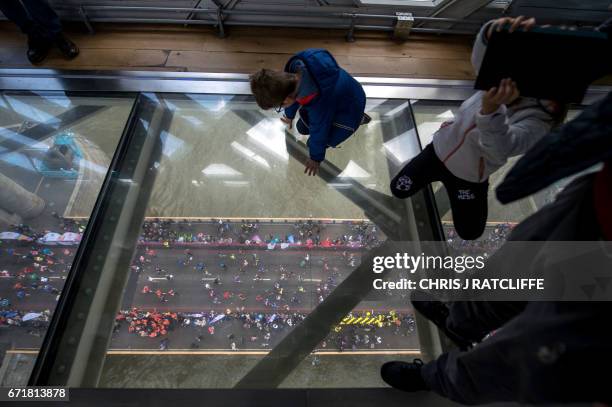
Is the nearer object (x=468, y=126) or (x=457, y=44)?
(x=468, y=126)

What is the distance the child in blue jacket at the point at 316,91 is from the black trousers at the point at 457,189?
0.38m

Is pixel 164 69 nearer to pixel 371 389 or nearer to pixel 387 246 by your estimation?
pixel 387 246

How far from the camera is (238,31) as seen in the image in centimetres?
284

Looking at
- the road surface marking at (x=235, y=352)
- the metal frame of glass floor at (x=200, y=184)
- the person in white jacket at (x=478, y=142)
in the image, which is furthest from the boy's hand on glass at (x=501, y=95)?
the road surface marking at (x=235, y=352)

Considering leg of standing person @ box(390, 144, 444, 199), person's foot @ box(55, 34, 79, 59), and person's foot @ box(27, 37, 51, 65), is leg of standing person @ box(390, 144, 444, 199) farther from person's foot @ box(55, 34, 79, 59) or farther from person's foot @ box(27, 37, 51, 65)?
person's foot @ box(27, 37, 51, 65)

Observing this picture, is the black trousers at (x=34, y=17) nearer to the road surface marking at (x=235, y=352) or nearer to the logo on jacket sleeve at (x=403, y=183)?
the road surface marking at (x=235, y=352)

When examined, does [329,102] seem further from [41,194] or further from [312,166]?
[41,194]

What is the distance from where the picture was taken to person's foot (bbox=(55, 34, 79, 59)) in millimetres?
2573

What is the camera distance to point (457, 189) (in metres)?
1.69

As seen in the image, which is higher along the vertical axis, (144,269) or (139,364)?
(144,269)

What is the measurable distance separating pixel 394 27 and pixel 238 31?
1198 millimetres

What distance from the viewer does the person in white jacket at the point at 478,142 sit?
111 cm

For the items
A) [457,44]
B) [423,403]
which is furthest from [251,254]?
[457,44]

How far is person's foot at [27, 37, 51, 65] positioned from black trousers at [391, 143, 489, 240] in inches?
104
